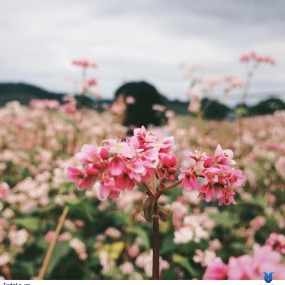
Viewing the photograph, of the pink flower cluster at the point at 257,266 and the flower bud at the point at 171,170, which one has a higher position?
the flower bud at the point at 171,170

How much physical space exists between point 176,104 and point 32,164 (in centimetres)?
170

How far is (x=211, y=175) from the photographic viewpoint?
62cm

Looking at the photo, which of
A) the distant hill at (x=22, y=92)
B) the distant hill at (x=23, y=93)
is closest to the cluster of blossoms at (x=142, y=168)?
the distant hill at (x=23, y=93)

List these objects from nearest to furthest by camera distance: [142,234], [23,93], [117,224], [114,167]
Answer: [114,167], [142,234], [117,224], [23,93]

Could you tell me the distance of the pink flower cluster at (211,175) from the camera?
625 mm

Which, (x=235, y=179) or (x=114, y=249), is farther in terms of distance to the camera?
(x=114, y=249)

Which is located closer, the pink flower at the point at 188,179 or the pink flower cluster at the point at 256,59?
the pink flower at the point at 188,179

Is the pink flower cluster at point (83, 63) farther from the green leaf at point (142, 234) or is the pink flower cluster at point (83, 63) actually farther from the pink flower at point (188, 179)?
the pink flower at point (188, 179)

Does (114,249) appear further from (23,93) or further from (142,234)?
(23,93)

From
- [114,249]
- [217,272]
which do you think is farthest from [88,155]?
[114,249]

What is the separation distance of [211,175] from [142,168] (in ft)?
0.39

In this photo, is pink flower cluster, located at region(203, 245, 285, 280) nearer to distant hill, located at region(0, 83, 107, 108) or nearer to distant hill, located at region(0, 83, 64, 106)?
distant hill, located at region(0, 83, 107, 108)

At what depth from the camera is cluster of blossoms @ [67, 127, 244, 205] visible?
57cm

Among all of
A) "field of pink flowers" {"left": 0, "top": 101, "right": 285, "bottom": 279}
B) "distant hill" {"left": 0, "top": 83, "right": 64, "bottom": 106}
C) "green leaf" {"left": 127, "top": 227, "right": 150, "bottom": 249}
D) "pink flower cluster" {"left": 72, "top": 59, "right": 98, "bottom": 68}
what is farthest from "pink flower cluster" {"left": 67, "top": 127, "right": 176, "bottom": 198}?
"distant hill" {"left": 0, "top": 83, "right": 64, "bottom": 106}
